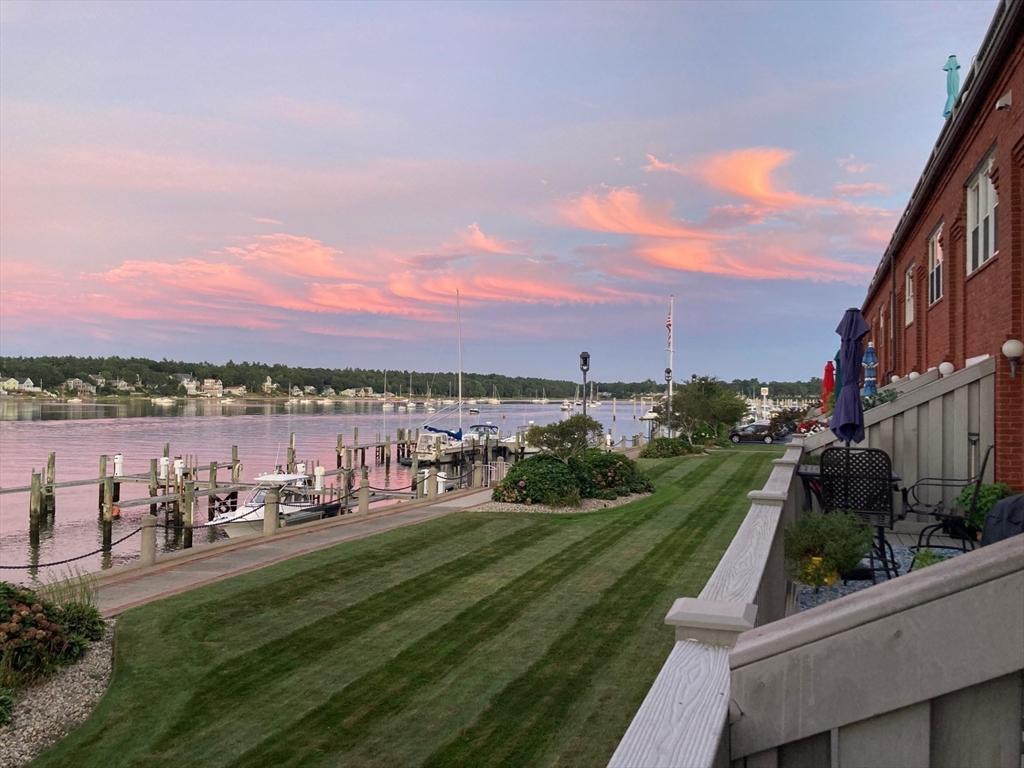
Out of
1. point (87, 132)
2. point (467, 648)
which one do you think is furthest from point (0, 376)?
point (467, 648)

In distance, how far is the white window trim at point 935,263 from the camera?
15.0m

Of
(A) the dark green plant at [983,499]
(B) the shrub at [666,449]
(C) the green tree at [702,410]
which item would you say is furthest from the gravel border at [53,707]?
(C) the green tree at [702,410]

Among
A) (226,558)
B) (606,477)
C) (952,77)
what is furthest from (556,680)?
(952,77)

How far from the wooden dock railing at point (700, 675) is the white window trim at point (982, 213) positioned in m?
9.48

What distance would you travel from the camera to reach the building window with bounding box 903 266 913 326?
20011mm

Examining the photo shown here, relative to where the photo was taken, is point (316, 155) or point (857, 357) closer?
point (857, 357)

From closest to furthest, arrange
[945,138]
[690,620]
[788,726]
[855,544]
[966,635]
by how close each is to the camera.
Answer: [966,635], [788,726], [690,620], [855,544], [945,138]

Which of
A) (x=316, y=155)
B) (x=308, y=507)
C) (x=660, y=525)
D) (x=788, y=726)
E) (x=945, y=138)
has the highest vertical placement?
(x=316, y=155)

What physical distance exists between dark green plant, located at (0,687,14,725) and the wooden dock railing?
6448 millimetres

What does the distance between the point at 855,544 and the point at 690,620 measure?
16.3 feet

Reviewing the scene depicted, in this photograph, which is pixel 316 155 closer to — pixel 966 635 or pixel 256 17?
pixel 256 17

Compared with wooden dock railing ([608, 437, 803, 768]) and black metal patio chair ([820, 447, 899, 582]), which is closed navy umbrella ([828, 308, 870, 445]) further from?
wooden dock railing ([608, 437, 803, 768])

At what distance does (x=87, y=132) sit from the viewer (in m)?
27.1

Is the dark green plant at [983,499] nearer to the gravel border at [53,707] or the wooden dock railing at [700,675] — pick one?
the wooden dock railing at [700,675]
